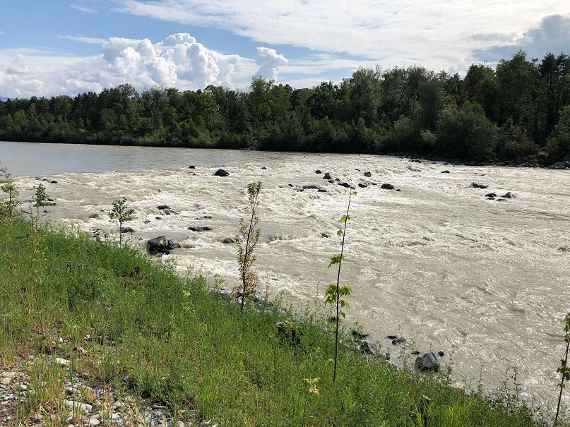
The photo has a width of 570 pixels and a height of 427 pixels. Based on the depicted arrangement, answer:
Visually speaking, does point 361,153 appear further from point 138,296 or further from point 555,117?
point 138,296

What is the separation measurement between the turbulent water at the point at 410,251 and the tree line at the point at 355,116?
3290cm

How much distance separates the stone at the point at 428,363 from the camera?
28.6 feet

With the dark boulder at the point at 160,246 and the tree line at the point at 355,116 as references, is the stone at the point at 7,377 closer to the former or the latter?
the dark boulder at the point at 160,246

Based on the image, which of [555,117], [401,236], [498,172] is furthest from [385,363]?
[555,117]

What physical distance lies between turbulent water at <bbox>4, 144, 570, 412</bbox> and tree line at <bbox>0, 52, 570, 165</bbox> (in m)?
32.9

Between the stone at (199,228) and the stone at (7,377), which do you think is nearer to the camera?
the stone at (7,377)

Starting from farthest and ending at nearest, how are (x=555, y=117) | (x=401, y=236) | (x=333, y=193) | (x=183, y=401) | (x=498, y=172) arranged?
1. (x=555, y=117)
2. (x=498, y=172)
3. (x=333, y=193)
4. (x=401, y=236)
5. (x=183, y=401)

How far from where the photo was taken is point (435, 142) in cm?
6956

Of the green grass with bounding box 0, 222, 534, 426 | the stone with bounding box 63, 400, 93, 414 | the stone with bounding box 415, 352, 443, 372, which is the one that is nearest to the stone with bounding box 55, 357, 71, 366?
the green grass with bounding box 0, 222, 534, 426

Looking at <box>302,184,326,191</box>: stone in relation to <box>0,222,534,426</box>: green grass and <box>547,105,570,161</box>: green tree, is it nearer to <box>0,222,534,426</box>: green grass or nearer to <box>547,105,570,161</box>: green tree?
<box>0,222,534,426</box>: green grass

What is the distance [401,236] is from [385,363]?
38.8 feet

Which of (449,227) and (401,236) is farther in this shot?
(449,227)

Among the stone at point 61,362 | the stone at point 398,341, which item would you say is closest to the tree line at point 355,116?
the stone at point 398,341

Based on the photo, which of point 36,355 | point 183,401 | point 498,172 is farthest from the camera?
point 498,172
